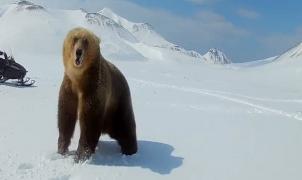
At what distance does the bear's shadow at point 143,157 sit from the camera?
770cm

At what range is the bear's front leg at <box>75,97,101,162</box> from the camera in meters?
7.30

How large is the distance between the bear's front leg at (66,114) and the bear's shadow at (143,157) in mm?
481

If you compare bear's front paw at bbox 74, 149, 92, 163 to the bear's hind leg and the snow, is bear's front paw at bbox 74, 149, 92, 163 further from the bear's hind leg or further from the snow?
the bear's hind leg

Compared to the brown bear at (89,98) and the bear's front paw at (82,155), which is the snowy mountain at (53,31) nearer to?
the brown bear at (89,98)

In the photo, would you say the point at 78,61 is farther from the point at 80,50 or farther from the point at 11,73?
the point at 11,73

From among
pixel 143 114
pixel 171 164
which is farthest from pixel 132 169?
pixel 143 114

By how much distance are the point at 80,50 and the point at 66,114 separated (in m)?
1.21

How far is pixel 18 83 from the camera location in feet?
65.6

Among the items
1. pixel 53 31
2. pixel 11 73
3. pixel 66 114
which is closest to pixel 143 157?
pixel 66 114

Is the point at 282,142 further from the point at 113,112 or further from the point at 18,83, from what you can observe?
the point at 18,83

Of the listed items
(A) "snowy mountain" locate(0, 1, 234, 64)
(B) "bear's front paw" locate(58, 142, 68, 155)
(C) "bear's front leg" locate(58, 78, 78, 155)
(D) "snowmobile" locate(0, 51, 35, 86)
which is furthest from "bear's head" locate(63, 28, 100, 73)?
(A) "snowy mountain" locate(0, 1, 234, 64)

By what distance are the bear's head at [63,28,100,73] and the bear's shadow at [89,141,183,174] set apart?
141 cm

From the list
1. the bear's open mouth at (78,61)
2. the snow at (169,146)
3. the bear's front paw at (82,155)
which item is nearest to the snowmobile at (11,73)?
the snow at (169,146)

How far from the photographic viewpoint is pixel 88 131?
7.39 m
